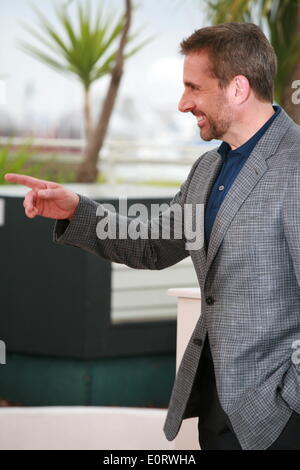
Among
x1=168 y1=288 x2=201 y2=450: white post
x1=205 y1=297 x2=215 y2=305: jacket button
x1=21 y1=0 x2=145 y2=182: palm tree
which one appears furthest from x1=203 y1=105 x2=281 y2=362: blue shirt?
x1=21 y1=0 x2=145 y2=182: palm tree

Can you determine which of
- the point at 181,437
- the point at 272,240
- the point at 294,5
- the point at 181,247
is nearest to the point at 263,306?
the point at 272,240

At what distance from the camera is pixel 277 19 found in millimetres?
4086

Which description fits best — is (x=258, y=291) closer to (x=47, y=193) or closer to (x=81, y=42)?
(x=47, y=193)

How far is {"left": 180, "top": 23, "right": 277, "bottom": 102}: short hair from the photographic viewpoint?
197cm

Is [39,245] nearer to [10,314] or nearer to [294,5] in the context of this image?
[10,314]

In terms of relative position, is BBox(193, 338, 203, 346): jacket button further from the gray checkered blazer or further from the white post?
the white post

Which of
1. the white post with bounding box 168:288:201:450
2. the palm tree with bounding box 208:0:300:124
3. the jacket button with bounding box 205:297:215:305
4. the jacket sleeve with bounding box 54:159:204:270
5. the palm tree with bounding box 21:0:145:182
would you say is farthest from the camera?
the palm tree with bounding box 21:0:145:182

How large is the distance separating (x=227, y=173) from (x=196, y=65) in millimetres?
233

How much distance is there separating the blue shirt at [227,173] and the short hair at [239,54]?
0.26 feet

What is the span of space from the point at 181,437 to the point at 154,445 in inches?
20.4

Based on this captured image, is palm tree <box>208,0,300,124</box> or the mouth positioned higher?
palm tree <box>208,0,300,124</box>

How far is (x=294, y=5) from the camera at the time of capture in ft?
13.5

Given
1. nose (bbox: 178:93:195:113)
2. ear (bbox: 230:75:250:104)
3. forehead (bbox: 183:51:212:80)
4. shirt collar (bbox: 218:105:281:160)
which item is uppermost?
forehead (bbox: 183:51:212:80)

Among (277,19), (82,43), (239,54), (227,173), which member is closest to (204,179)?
(227,173)
